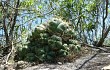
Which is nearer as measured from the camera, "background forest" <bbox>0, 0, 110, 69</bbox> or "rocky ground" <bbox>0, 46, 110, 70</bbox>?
"rocky ground" <bbox>0, 46, 110, 70</bbox>

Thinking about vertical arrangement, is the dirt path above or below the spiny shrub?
below

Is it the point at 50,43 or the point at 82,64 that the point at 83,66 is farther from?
the point at 50,43

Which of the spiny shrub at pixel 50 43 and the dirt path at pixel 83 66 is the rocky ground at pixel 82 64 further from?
the spiny shrub at pixel 50 43

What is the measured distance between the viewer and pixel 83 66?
6102mm

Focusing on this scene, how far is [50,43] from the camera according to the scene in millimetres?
6719

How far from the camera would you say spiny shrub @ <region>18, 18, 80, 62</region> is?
6.59 metres

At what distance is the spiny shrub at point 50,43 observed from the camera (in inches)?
260

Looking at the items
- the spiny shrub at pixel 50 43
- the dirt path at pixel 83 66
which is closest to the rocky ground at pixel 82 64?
the dirt path at pixel 83 66

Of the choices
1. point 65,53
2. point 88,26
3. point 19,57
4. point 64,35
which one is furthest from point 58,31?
point 88,26

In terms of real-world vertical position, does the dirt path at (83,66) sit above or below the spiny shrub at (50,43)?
below

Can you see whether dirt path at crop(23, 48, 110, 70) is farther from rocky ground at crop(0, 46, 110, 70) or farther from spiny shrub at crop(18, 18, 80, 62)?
spiny shrub at crop(18, 18, 80, 62)

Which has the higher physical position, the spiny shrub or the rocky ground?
the spiny shrub

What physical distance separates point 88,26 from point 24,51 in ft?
21.0

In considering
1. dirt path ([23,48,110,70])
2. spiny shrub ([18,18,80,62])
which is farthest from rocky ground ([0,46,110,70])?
spiny shrub ([18,18,80,62])
